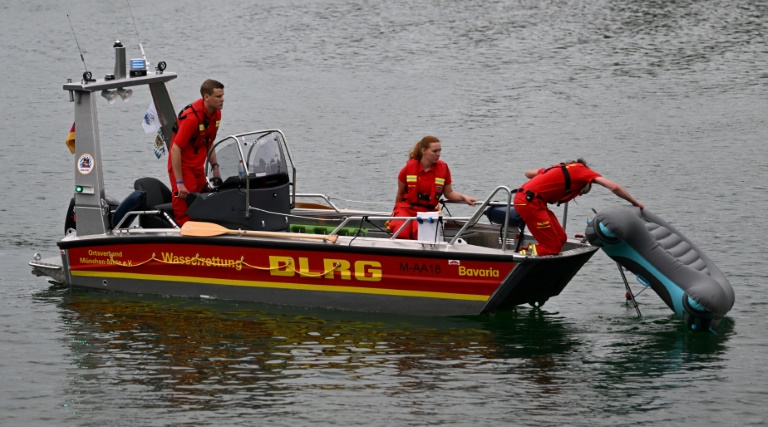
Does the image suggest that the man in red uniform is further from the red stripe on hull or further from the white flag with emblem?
the white flag with emblem

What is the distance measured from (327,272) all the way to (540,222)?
2369mm

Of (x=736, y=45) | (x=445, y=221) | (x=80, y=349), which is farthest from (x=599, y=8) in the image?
(x=80, y=349)

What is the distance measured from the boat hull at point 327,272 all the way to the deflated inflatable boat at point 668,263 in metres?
0.37

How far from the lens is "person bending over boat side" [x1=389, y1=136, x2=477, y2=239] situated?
12852 millimetres

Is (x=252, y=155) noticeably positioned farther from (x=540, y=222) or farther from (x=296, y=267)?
(x=540, y=222)

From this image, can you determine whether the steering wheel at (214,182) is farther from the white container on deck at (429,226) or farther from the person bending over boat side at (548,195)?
the person bending over boat side at (548,195)

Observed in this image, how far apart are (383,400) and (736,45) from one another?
24.1 m

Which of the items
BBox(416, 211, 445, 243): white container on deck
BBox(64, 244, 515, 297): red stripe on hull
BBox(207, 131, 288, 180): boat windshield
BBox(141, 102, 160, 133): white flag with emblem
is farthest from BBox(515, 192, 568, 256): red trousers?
Result: BBox(141, 102, 160, 133): white flag with emblem

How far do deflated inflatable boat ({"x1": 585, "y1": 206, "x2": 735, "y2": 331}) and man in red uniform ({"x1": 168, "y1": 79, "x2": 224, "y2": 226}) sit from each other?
14.3 feet

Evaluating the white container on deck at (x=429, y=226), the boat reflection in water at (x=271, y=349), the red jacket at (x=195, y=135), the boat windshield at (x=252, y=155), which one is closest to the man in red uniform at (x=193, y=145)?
the red jacket at (x=195, y=135)

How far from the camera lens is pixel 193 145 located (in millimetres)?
13461

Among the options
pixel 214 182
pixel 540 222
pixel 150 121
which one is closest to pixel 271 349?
pixel 214 182

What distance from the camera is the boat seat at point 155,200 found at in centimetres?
1379

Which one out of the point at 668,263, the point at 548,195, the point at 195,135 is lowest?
the point at 668,263
